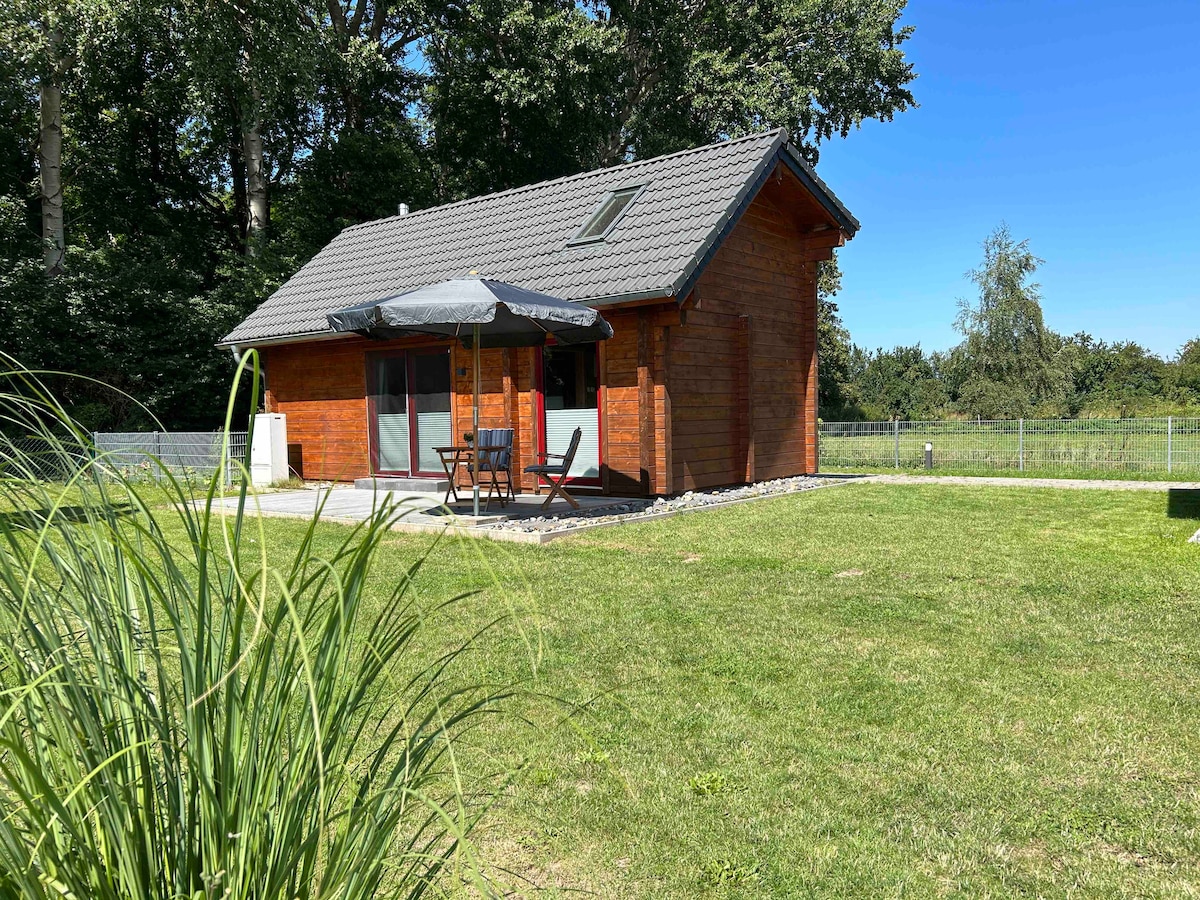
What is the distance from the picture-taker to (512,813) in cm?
269

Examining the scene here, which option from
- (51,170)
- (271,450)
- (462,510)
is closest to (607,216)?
(462,510)

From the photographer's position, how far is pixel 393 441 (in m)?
13.7

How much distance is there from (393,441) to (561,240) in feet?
14.0

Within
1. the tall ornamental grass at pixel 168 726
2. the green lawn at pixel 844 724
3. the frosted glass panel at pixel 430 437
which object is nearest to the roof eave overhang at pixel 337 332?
the frosted glass panel at pixel 430 437

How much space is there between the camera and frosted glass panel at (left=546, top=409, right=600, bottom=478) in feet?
37.3

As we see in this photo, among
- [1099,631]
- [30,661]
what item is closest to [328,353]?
[1099,631]

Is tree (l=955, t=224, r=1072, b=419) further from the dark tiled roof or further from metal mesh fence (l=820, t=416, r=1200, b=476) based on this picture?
the dark tiled roof

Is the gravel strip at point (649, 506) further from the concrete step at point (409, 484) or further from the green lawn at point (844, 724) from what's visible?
the concrete step at point (409, 484)

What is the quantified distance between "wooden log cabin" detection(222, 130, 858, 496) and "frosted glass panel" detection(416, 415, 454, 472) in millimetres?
25

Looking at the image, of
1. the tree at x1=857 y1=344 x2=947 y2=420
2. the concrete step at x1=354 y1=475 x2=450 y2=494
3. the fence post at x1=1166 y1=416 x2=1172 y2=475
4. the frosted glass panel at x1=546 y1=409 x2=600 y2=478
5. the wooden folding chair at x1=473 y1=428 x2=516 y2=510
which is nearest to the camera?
the wooden folding chair at x1=473 y1=428 x2=516 y2=510

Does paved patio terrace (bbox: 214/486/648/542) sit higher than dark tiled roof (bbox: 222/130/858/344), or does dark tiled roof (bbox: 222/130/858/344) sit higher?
dark tiled roof (bbox: 222/130/858/344)

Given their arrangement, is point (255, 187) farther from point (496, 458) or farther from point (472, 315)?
point (472, 315)

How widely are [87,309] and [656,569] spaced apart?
17.6m

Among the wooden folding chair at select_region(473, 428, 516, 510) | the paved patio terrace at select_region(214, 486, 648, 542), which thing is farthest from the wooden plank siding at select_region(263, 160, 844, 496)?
the wooden folding chair at select_region(473, 428, 516, 510)
